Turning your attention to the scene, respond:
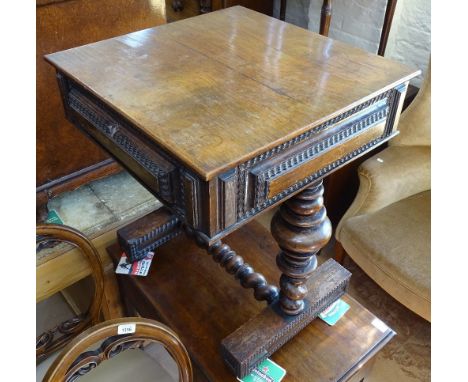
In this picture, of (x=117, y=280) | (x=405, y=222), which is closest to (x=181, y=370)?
(x=117, y=280)

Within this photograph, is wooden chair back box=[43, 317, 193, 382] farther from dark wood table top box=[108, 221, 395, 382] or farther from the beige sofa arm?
the beige sofa arm

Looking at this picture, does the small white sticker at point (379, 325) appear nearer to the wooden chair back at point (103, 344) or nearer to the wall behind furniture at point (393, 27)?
the wooden chair back at point (103, 344)

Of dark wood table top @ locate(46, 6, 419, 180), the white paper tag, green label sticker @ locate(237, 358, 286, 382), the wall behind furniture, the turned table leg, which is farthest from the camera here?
the wall behind furniture

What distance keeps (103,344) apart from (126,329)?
1.6 inches

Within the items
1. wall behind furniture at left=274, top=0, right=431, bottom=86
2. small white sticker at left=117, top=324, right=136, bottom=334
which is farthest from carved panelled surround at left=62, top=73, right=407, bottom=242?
wall behind furniture at left=274, top=0, right=431, bottom=86

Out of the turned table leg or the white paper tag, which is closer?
the turned table leg

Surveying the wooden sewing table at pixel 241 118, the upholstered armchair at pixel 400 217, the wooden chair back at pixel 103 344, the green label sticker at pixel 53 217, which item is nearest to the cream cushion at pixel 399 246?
the upholstered armchair at pixel 400 217

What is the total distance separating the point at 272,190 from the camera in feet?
1.94

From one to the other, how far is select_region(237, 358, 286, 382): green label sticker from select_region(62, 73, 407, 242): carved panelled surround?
0.38m

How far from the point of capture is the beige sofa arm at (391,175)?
1.24 m

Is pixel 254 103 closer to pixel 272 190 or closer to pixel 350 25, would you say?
pixel 272 190

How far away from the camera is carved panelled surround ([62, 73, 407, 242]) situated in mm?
557

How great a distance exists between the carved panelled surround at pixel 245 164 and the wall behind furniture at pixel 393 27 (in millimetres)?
879

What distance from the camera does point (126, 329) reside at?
634mm
